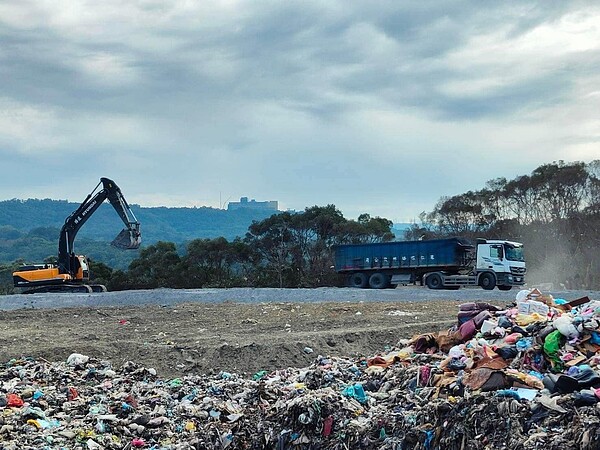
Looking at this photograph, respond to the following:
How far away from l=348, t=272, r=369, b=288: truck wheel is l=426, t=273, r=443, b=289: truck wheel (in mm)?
2935

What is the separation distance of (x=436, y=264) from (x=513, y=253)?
122 inches

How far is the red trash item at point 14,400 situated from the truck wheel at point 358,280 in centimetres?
2059

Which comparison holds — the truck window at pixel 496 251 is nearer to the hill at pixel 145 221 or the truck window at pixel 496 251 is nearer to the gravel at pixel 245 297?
the gravel at pixel 245 297

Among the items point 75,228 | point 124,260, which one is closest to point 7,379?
point 75,228

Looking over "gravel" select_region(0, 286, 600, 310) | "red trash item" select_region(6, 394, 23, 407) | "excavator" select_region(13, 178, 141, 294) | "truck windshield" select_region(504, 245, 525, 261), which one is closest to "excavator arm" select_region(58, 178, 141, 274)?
"excavator" select_region(13, 178, 141, 294)

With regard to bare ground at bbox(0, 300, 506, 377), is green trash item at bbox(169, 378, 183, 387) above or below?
below

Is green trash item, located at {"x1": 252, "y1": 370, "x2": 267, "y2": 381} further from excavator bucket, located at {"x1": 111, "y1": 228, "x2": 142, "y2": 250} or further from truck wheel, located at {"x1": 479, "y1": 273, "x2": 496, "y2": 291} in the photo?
truck wheel, located at {"x1": 479, "y1": 273, "x2": 496, "y2": 291}

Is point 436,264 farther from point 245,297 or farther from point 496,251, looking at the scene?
point 245,297

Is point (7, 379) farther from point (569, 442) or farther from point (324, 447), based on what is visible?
point (569, 442)

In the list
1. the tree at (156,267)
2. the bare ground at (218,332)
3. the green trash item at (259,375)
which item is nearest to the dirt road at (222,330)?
the bare ground at (218,332)

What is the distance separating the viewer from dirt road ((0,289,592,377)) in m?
9.88

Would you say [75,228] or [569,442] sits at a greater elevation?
[75,228]

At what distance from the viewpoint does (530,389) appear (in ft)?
18.9

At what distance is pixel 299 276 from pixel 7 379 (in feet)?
83.5
